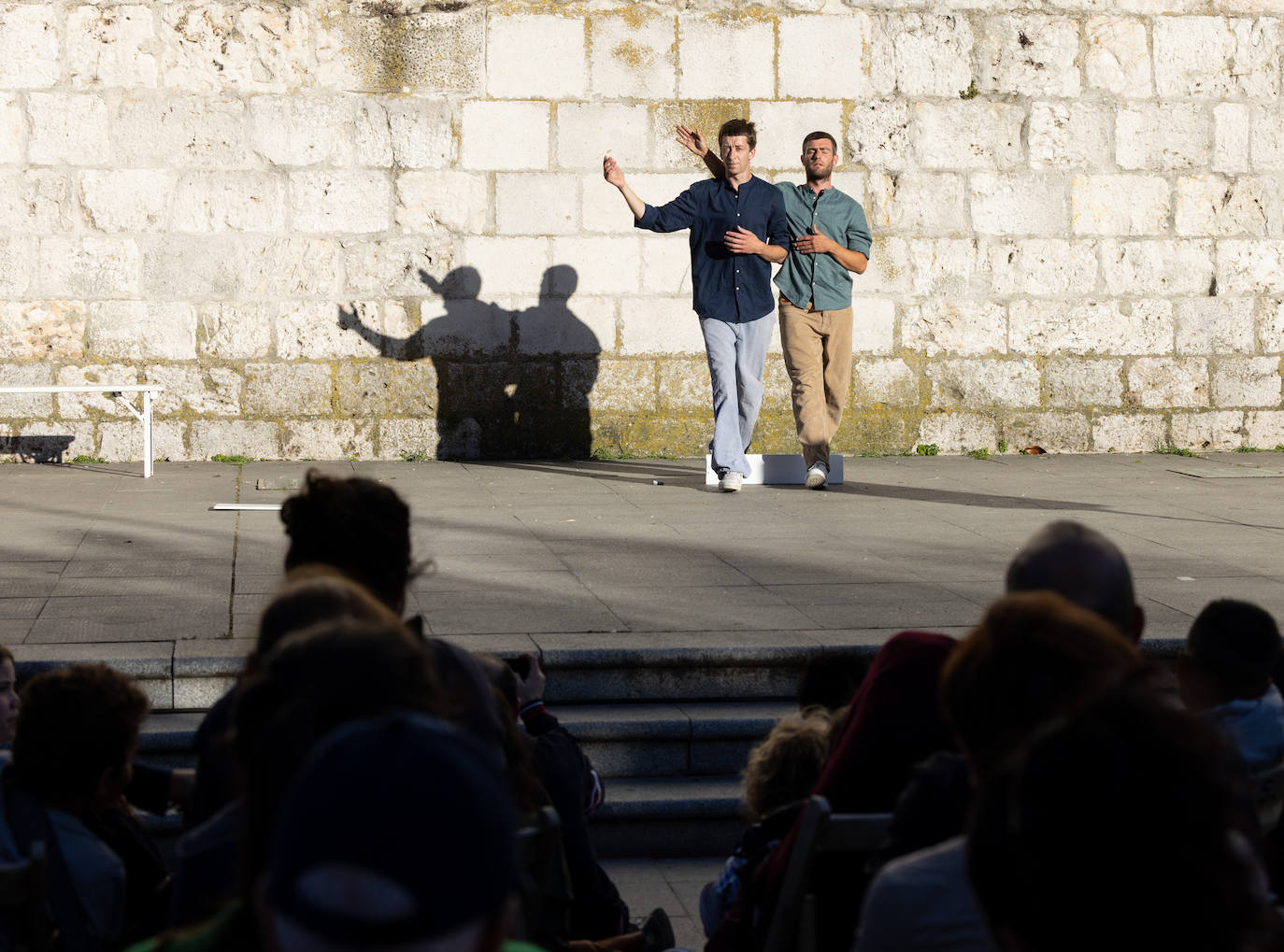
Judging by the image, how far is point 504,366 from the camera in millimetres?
9562

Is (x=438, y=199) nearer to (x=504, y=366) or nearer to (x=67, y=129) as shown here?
(x=504, y=366)

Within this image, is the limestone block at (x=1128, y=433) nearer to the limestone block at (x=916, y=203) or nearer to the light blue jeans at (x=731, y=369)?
the limestone block at (x=916, y=203)

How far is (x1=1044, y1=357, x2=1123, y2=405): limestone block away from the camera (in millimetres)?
10047

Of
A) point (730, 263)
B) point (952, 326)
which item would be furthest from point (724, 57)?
point (952, 326)

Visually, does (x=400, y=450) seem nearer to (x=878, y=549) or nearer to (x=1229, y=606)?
(x=878, y=549)

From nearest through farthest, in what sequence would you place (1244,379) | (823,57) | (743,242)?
(743,242), (823,57), (1244,379)

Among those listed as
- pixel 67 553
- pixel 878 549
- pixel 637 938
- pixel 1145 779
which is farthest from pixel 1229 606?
pixel 67 553

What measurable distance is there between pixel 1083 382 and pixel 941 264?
128cm

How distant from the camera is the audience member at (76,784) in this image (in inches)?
85.8

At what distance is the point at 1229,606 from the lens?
2.67 metres

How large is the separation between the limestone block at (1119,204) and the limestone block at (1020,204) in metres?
0.09

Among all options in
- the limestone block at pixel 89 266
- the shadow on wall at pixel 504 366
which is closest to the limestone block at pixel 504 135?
the shadow on wall at pixel 504 366

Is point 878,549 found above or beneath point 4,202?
beneath

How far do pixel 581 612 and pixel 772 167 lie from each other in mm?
5336
